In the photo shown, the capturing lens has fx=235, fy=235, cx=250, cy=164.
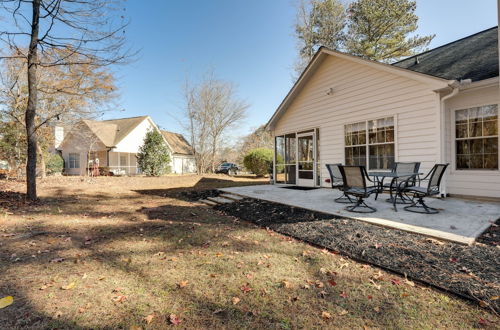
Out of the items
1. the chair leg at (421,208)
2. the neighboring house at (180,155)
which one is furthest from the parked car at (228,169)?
the chair leg at (421,208)

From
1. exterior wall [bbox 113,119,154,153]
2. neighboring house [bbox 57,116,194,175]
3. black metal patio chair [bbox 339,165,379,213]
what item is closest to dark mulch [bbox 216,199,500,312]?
black metal patio chair [bbox 339,165,379,213]

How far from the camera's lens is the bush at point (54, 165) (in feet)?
64.4

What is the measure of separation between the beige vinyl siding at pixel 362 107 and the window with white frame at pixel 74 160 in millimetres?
22311

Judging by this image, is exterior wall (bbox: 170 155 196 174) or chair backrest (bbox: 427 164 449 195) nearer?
chair backrest (bbox: 427 164 449 195)

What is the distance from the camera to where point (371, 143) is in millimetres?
7785

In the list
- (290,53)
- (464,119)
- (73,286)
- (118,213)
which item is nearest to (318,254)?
(73,286)

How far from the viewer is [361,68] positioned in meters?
8.00

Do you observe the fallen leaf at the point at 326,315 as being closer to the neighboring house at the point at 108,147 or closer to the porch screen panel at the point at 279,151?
the porch screen panel at the point at 279,151

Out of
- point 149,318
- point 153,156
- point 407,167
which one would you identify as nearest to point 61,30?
point 149,318

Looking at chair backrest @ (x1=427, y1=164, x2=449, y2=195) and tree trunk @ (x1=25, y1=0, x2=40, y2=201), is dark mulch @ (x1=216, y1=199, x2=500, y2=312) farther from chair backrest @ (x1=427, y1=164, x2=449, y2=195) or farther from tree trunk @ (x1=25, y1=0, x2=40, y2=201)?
tree trunk @ (x1=25, y1=0, x2=40, y2=201)

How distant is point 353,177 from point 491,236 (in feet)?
7.43

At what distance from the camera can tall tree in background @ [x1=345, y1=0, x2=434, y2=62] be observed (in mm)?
16781

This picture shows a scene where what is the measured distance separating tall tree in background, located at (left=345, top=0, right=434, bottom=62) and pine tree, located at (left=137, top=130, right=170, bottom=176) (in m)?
16.5

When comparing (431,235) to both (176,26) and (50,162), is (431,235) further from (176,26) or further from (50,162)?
(50,162)
